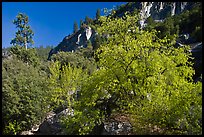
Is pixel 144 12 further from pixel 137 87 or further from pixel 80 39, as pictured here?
pixel 137 87

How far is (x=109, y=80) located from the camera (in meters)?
13.0

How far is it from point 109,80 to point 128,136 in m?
2.77

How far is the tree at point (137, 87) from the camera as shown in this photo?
11.2m

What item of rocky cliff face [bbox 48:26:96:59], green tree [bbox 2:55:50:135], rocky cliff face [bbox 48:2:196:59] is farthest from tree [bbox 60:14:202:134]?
rocky cliff face [bbox 48:26:96:59]

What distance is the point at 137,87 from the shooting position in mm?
12766

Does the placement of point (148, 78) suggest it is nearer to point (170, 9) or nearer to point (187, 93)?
point (187, 93)

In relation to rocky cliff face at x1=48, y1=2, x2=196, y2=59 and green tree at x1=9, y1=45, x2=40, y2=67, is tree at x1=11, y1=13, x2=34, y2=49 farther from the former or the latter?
rocky cliff face at x1=48, y1=2, x2=196, y2=59

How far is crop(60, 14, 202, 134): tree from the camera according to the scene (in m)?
11.2

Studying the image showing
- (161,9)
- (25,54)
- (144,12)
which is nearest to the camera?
(25,54)

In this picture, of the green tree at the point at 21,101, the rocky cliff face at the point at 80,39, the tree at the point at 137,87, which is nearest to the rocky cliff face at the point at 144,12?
the rocky cliff face at the point at 80,39

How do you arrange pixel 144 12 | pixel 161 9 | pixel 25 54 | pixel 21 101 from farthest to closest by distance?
pixel 144 12 < pixel 161 9 < pixel 25 54 < pixel 21 101

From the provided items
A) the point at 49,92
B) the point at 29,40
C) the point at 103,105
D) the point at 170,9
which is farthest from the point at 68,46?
the point at 103,105

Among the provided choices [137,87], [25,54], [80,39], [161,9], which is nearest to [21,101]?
[137,87]

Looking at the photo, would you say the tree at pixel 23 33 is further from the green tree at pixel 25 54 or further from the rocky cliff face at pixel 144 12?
the rocky cliff face at pixel 144 12
